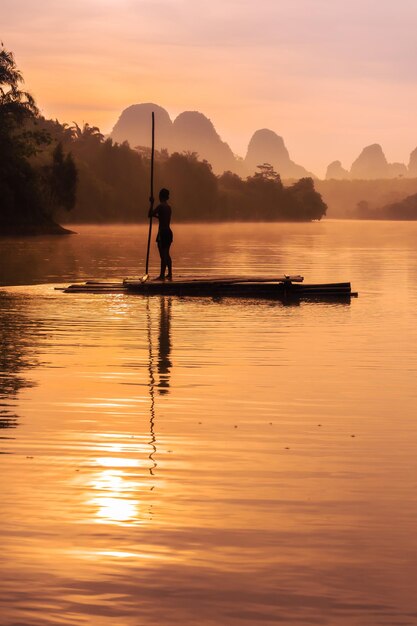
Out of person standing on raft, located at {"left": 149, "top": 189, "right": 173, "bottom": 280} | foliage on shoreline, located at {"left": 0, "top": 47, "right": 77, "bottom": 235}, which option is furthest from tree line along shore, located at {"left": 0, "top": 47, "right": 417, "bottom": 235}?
person standing on raft, located at {"left": 149, "top": 189, "right": 173, "bottom": 280}

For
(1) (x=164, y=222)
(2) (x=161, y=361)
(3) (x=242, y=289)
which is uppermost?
(1) (x=164, y=222)

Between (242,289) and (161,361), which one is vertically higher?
(242,289)

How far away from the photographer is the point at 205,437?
33.0 ft

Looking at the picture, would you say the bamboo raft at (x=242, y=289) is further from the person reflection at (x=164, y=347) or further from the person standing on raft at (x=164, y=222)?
the person reflection at (x=164, y=347)

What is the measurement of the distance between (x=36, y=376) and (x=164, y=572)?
7684 mm

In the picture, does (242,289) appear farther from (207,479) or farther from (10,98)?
(10,98)

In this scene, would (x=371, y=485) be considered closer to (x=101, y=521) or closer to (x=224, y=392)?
(x=101, y=521)

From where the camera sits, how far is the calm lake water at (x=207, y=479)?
6.00 metres

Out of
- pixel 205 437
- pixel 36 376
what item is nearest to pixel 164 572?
pixel 205 437

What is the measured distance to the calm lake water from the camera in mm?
6000

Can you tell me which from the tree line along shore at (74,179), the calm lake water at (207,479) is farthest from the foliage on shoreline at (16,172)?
the calm lake water at (207,479)

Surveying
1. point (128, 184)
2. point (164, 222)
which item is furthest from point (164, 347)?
point (128, 184)

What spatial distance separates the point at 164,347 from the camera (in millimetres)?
17062

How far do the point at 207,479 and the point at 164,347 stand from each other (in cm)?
870
